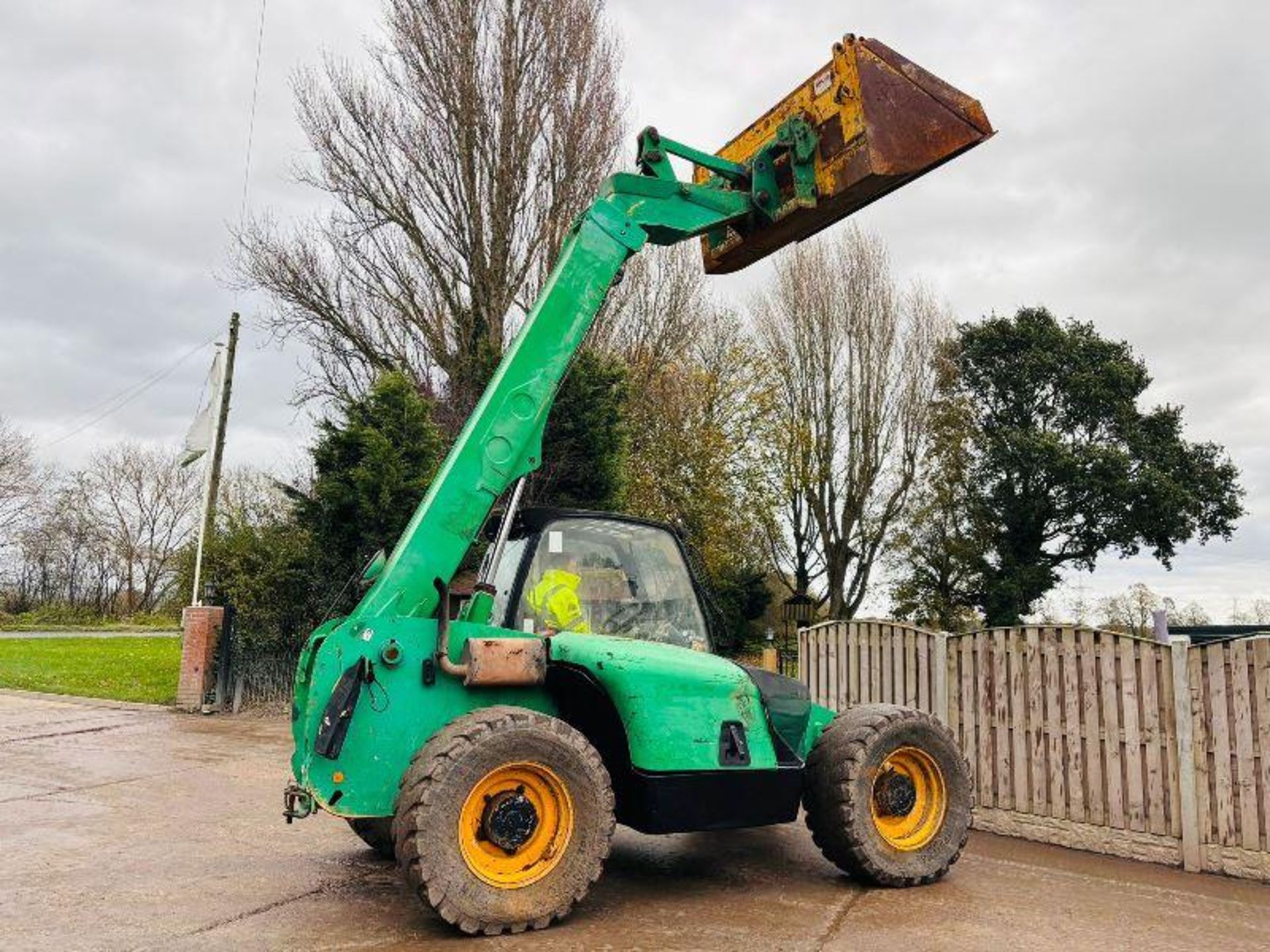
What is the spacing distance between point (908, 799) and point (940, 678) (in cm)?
245

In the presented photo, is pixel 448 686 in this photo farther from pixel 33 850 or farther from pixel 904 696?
pixel 904 696

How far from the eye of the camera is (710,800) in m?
4.63

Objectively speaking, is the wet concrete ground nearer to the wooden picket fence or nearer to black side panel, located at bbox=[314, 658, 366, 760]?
the wooden picket fence

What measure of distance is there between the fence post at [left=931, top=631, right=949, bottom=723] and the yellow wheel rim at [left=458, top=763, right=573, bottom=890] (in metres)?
4.20

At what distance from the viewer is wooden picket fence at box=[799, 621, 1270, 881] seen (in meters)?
5.87

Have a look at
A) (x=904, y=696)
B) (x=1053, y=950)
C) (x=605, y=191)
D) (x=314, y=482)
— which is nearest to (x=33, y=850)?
(x=605, y=191)

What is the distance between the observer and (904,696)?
7.91 meters

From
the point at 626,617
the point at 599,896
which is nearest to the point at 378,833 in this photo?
the point at 599,896

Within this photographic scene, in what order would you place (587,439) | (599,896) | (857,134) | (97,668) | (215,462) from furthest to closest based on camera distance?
1. (215,462)
2. (97,668)
3. (587,439)
4. (857,134)
5. (599,896)

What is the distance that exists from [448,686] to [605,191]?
2903 mm

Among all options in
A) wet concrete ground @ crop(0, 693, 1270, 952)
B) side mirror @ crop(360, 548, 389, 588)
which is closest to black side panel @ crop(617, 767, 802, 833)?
wet concrete ground @ crop(0, 693, 1270, 952)

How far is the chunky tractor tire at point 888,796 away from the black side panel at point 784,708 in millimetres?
145

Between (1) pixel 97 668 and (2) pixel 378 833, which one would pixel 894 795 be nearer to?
(2) pixel 378 833

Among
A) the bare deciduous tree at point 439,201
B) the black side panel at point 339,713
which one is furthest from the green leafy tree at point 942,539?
the black side panel at point 339,713
